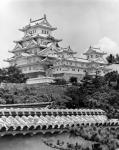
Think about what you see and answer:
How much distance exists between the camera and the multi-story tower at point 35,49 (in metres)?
58.1

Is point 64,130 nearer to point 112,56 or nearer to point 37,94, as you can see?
point 37,94

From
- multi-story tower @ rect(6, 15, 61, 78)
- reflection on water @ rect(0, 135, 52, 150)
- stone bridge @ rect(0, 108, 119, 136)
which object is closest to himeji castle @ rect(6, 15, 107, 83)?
multi-story tower @ rect(6, 15, 61, 78)

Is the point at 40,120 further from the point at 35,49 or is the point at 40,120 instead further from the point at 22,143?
the point at 35,49

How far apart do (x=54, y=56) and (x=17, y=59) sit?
21.2 ft

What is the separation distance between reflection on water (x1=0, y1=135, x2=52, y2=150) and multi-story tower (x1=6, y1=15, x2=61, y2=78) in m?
46.9

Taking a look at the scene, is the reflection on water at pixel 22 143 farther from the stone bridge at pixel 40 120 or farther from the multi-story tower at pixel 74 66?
the multi-story tower at pixel 74 66

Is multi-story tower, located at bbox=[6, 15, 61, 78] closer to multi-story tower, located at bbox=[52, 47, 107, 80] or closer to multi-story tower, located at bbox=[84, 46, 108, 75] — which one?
multi-story tower, located at bbox=[52, 47, 107, 80]

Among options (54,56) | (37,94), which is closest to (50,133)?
(37,94)

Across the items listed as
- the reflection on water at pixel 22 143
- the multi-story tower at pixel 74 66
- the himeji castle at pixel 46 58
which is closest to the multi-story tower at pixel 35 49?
the himeji castle at pixel 46 58

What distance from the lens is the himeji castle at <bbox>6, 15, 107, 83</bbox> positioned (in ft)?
188

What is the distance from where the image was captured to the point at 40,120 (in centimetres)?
1012

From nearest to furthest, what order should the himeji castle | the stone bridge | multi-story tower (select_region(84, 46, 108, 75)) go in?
the stone bridge
the himeji castle
multi-story tower (select_region(84, 46, 108, 75))

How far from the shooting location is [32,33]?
6562 cm

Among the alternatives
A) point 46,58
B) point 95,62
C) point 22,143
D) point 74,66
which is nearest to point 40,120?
point 22,143
